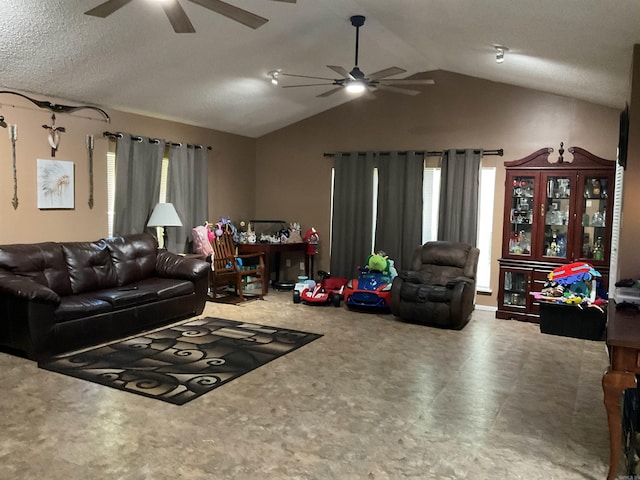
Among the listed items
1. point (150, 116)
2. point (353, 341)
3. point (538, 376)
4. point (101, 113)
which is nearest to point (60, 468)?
point (353, 341)

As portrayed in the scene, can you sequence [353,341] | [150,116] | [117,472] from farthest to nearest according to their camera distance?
[150,116] < [353,341] < [117,472]

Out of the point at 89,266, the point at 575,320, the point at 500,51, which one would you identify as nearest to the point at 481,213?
the point at 575,320

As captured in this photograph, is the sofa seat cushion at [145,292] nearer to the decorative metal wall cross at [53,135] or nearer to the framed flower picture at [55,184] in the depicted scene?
the framed flower picture at [55,184]

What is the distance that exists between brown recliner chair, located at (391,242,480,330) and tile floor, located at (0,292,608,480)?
0.79 meters

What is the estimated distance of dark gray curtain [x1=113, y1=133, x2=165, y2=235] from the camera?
19.0 ft

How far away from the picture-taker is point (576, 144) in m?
5.88

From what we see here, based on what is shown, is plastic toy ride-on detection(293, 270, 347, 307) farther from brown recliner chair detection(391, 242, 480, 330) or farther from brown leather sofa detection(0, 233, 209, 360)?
brown leather sofa detection(0, 233, 209, 360)

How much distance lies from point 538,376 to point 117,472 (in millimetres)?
3182

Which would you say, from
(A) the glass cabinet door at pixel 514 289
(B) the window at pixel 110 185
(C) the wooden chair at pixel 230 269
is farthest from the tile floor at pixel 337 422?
Result: (C) the wooden chair at pixel 230 269

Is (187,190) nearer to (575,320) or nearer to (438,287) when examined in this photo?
(438,287)

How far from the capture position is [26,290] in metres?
4.01

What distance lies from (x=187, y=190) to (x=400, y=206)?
9.74 feet

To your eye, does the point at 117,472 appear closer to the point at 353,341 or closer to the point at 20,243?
the point at 353,341

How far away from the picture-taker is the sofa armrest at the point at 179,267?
5.61m
